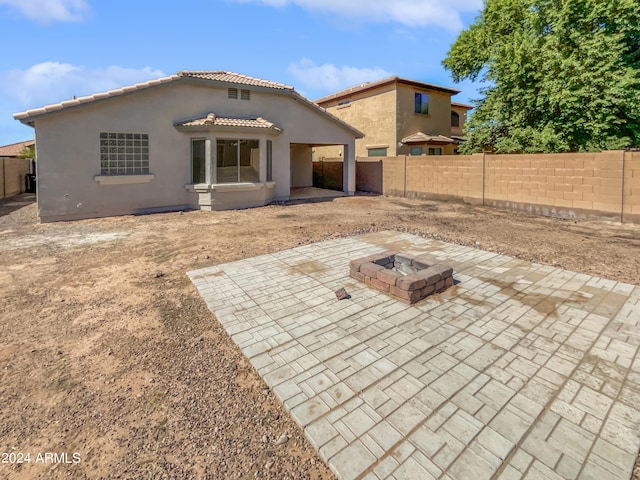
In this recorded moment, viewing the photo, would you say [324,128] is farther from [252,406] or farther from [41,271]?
[252,406]

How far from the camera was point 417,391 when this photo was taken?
3297mm

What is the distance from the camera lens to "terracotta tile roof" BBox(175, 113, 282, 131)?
13234mm

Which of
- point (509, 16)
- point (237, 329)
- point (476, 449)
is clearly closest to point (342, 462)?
point (476, 449)

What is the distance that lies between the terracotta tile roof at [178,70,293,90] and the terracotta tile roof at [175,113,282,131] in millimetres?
1443

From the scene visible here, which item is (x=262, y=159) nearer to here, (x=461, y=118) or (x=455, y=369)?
(x=455, y=369)

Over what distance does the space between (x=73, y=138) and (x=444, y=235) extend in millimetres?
12310

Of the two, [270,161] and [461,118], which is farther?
[461,118]

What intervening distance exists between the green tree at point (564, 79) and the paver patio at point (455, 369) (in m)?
12.2

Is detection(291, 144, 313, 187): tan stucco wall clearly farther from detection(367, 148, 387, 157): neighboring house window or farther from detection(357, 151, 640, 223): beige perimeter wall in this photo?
detection(357, 151, 640, 223): beige perimeter wall

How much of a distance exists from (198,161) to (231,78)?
14.0 feet

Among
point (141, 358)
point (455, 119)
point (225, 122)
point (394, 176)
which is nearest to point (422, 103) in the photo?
point (455, 119)

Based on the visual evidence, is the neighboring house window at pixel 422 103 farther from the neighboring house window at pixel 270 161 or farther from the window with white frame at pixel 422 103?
the neighboring house window at pixel 270 161

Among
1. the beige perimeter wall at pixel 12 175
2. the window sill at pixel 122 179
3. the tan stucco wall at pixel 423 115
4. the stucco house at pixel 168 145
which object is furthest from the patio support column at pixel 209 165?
the tan stucco wall at pixel 423 115

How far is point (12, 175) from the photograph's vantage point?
19.8m
